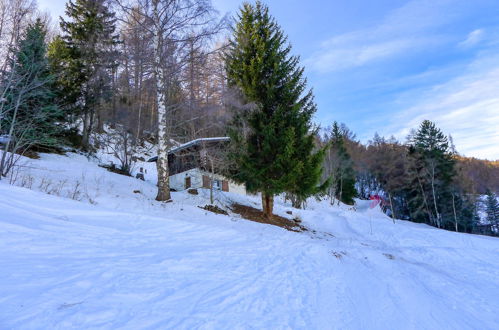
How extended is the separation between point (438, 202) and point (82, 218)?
1632 inches

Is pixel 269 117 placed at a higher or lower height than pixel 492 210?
higher

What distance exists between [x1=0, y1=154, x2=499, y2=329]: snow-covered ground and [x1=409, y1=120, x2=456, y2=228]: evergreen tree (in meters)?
32.9

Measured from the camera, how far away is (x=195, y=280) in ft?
11.2

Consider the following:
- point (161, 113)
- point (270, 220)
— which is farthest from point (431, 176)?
point (161, 113)

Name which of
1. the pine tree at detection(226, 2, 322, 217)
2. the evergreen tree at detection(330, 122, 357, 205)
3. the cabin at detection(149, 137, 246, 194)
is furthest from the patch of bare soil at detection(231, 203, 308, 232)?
the evergreen tree at detection(330, 122, 357, 205)

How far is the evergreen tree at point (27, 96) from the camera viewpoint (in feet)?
28.1

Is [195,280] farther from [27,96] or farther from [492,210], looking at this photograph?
[492,210]

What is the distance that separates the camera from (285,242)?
6.93 m

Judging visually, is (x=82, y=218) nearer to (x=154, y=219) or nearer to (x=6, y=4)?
(x=154, y=219)

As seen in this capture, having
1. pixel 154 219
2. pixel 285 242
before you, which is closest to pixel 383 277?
pixel 285 242

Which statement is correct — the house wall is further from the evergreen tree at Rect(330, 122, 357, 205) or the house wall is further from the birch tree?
the evergreen tree at Rect(330, 122, 357, 205)

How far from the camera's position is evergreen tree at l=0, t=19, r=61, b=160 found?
858 centimetres

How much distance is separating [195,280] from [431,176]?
39.5m

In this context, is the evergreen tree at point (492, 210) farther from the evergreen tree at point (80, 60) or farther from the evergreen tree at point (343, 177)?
the evergreen tree at point (80, 60)
